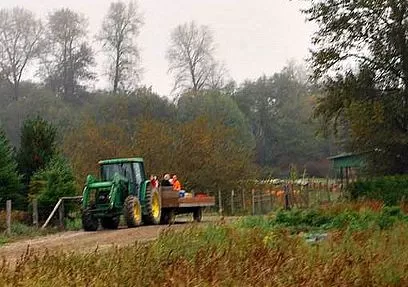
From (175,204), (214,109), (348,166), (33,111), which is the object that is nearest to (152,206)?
(175,204)

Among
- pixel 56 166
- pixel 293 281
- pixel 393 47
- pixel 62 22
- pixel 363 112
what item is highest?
pixel 62 22

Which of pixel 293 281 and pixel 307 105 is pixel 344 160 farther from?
pixel 293 281

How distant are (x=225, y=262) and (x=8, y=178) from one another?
21576 millimetres

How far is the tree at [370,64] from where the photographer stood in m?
34.2

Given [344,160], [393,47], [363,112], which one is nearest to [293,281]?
[363,112]

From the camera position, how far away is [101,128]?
160 ft

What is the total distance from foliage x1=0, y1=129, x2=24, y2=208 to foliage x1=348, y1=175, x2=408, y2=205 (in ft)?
47.9

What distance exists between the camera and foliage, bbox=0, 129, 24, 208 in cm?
→ 2908

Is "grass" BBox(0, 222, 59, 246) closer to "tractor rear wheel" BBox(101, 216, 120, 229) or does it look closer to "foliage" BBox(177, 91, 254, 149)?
"tractor rear wheel" BBox(101, 216, 120, 229)

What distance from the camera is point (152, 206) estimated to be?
26422mm

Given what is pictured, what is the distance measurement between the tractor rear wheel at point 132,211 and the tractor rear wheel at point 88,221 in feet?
3.98

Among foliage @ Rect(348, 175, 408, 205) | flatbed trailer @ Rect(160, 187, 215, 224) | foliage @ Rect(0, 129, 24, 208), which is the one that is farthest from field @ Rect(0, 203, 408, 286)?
foliage @ Rect(348, 175, 408, 205)

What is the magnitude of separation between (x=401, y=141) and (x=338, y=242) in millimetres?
22298

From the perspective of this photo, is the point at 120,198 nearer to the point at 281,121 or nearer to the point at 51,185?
the point at 51,185
